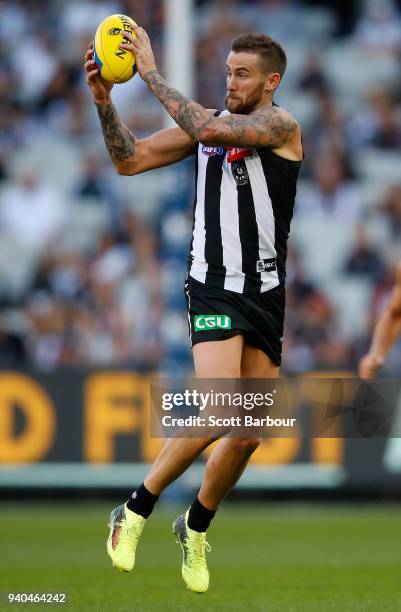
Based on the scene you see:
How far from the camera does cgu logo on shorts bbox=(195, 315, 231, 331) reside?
670 centimetres

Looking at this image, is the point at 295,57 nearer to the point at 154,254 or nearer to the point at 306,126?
the point at 306,126

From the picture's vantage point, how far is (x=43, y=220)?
1658cm

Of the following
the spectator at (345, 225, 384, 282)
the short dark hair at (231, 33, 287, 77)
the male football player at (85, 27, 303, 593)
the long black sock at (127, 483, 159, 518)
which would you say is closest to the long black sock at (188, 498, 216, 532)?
the male football player at (85, 27, 303, 593)

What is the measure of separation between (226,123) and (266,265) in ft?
2.58

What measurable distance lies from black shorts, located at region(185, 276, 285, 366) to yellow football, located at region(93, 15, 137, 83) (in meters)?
1.13

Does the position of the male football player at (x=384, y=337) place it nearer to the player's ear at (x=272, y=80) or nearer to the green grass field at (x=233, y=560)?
the green grass field at (x=233, y=560)

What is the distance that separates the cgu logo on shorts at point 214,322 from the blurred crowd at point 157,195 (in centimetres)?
717

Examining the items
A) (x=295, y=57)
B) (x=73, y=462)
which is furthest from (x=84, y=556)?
(x=295, y=57)

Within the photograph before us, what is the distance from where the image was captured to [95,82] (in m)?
6.82

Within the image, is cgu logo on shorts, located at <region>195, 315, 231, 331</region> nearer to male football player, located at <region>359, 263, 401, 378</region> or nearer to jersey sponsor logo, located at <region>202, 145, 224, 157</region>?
jersey sponsor logo, located at <region>202, 145, 224, 157</region>

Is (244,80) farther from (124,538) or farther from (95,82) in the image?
(124,538)

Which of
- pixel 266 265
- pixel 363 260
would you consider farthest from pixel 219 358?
pixel 363 260

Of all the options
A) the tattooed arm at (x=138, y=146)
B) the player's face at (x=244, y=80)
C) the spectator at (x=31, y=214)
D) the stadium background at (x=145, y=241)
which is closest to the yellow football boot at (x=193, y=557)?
the tattooed arm at (x=138, y=146)

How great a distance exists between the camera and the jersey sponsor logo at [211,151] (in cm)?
686
